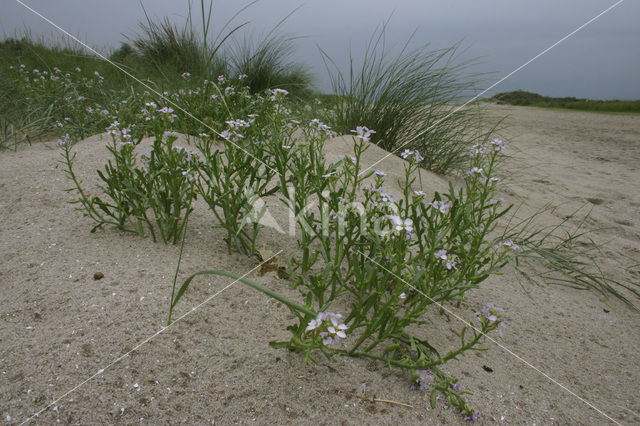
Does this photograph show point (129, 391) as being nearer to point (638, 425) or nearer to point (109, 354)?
point (109, 354)

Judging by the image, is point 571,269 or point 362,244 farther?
point 571,269

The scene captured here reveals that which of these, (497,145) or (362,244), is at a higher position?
(497,145)

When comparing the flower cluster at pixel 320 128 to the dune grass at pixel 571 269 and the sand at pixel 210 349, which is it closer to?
the sand at pixel 210 349

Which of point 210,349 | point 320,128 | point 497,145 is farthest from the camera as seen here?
point 320,128

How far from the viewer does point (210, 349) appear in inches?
52.4

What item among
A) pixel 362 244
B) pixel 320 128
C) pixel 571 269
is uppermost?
pixel 320 128

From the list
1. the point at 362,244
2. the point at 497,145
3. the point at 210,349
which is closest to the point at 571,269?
the point at 497,145

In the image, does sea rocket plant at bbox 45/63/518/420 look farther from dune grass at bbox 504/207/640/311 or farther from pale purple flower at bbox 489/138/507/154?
dune grass at bbox 504/207/640/311

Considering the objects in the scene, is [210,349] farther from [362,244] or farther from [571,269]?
[571,269]

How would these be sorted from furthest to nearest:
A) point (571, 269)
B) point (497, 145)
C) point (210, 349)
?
point (571, 269) → point (497, 145) → point (210, 349)

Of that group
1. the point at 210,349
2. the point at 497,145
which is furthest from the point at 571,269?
the point at 210,349

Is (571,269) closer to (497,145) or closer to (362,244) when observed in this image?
(497,145)

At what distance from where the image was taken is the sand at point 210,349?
3.80 ft

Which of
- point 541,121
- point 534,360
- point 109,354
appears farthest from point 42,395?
point 541,121
